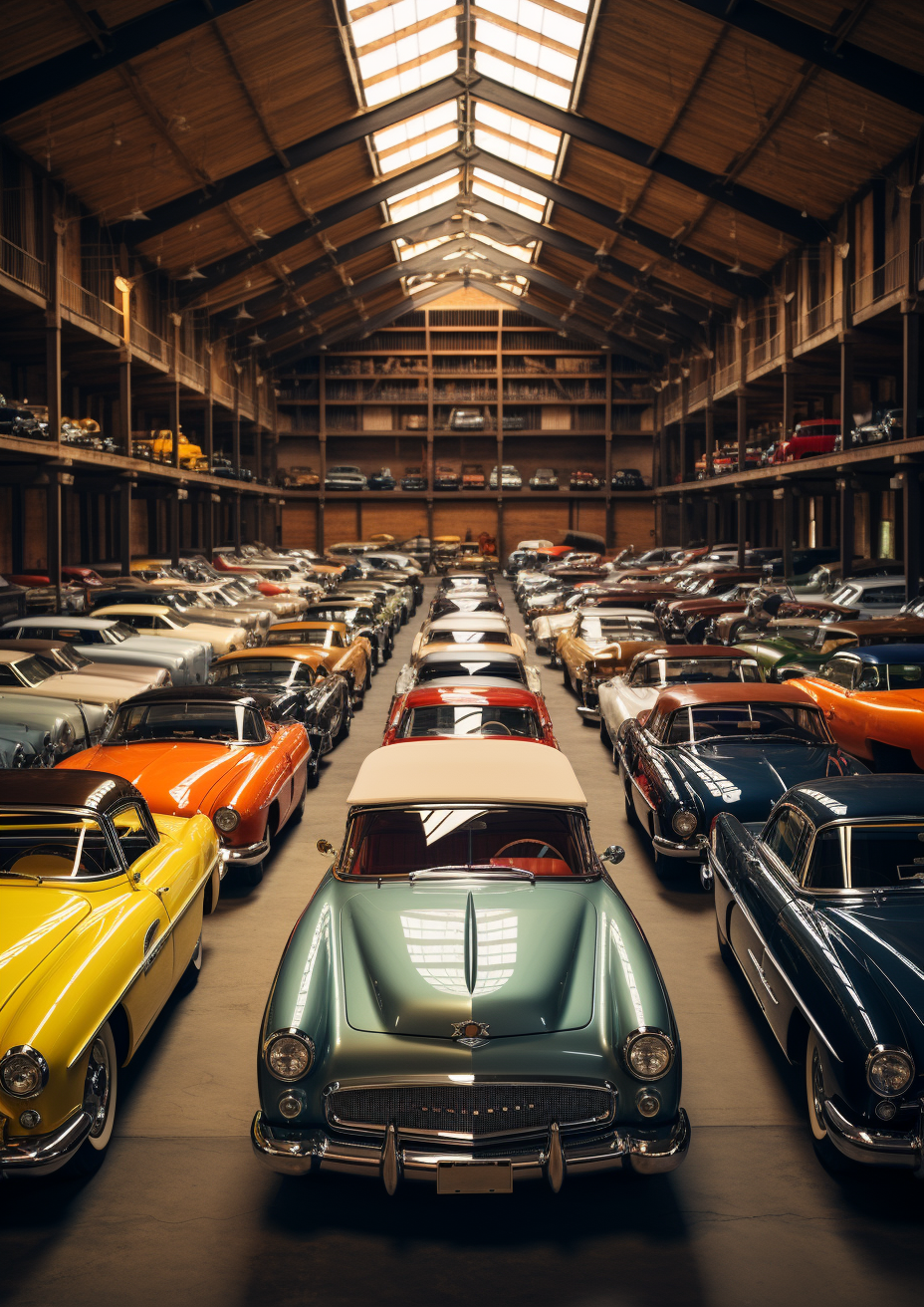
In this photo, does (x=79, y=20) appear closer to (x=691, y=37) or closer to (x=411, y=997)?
(x=691, y=37)

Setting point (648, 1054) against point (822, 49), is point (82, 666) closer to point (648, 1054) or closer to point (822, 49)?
point (648, 1054)

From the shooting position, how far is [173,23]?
819 inches

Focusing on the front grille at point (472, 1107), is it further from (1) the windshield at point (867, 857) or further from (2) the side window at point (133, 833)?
(2) the side window at point (133, 833)

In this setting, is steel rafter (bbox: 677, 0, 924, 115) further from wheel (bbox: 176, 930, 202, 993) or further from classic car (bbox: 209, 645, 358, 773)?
wheel (bbox: 176, 930, 202, 993)

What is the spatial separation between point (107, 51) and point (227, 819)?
1782 cm

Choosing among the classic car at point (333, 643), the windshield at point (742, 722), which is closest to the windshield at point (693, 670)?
the windshield at point (742, 722)

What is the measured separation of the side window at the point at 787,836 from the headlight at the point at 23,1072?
3544 mm

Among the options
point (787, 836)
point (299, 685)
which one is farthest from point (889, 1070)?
point (299, 685)

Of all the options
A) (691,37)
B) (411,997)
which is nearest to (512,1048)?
(411,997)

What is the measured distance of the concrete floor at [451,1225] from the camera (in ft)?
12.9

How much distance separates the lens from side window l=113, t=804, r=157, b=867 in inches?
252

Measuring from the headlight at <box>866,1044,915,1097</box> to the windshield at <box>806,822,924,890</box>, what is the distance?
127 cm

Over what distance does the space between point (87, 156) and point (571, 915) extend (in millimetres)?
25648

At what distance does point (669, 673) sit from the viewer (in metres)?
13.1
